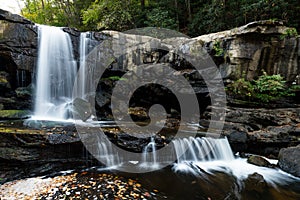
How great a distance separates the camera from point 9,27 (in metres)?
7.65

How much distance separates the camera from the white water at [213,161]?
5.05 meters

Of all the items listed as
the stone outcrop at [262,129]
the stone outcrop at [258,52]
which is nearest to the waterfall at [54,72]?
the stone outcrop at [262,129]

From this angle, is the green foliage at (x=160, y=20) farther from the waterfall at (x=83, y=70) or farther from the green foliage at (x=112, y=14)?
the waterfall at (x=83, y=70)

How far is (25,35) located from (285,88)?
424 inches

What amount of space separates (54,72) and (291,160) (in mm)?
9097

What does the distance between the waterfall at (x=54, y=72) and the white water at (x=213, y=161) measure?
16.4 ft

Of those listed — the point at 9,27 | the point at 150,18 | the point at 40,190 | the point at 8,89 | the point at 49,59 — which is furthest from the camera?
the point at 150,18

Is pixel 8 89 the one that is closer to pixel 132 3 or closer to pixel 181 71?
pixel 181 71

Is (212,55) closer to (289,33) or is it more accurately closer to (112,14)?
(289,33)

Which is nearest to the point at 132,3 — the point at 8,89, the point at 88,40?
the point at 88,40

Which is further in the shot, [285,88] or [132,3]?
[132,3]

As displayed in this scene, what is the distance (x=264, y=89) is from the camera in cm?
795

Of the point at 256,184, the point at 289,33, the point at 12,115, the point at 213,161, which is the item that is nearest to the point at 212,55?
the point at 289,33

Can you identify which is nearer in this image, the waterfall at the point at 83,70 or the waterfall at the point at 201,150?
the waterfall at the point at 201,150
